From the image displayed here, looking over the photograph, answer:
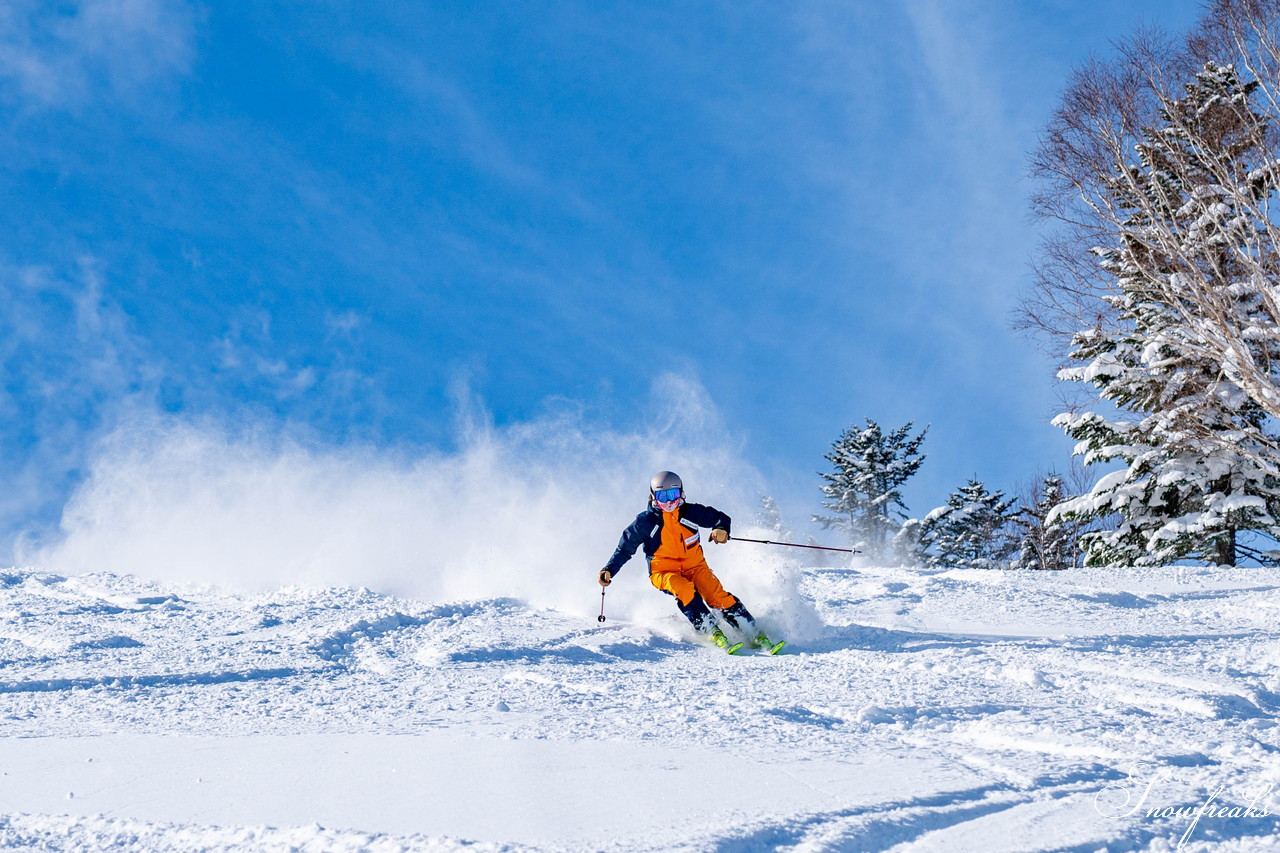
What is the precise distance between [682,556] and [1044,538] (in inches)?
1316

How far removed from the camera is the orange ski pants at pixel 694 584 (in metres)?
6.90

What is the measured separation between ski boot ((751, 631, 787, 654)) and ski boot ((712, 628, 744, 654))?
125 millimetres

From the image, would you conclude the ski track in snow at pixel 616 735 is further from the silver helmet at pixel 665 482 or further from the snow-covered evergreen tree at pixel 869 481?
the snow-covered evergreen tree at pixel 869 481

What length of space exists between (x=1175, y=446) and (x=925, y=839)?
53.1 ft

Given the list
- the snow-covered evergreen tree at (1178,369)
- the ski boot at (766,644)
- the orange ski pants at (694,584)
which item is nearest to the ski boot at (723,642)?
the ski boot at (766,644)

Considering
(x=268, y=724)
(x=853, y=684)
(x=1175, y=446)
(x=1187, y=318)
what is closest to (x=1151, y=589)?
(x=1187, y=318)

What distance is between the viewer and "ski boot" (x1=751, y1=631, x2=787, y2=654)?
6253mm

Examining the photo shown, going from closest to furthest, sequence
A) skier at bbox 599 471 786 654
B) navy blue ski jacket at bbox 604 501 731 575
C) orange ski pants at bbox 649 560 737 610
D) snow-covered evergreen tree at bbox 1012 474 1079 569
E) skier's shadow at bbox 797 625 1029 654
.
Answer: skier's shadow at bbox 797 625 1029 654, skier at bbox 599 471 786 654, orange ski pants at bbox 649 560 737 610, navy blue ski jacket at bbox 604 501 731 575, snow-covered evergreen tree at bbox 1012 474 1079 569

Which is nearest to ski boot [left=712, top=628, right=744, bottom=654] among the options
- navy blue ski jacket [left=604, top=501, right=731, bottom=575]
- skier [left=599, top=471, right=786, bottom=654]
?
skier [left=599, top=471, right=786, bottom=654]

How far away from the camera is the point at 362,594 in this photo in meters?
8.12

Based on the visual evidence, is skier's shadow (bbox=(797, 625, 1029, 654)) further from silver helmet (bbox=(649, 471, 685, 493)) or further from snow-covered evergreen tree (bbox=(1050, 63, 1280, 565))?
snow-covered evergreen tree (bbox=(1050, 63, 1280, 565))

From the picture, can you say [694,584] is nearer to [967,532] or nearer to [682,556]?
[682,556]

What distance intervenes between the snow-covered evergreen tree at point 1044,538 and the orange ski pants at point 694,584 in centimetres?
3278

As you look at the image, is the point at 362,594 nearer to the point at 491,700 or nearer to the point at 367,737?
the point at 491,700
